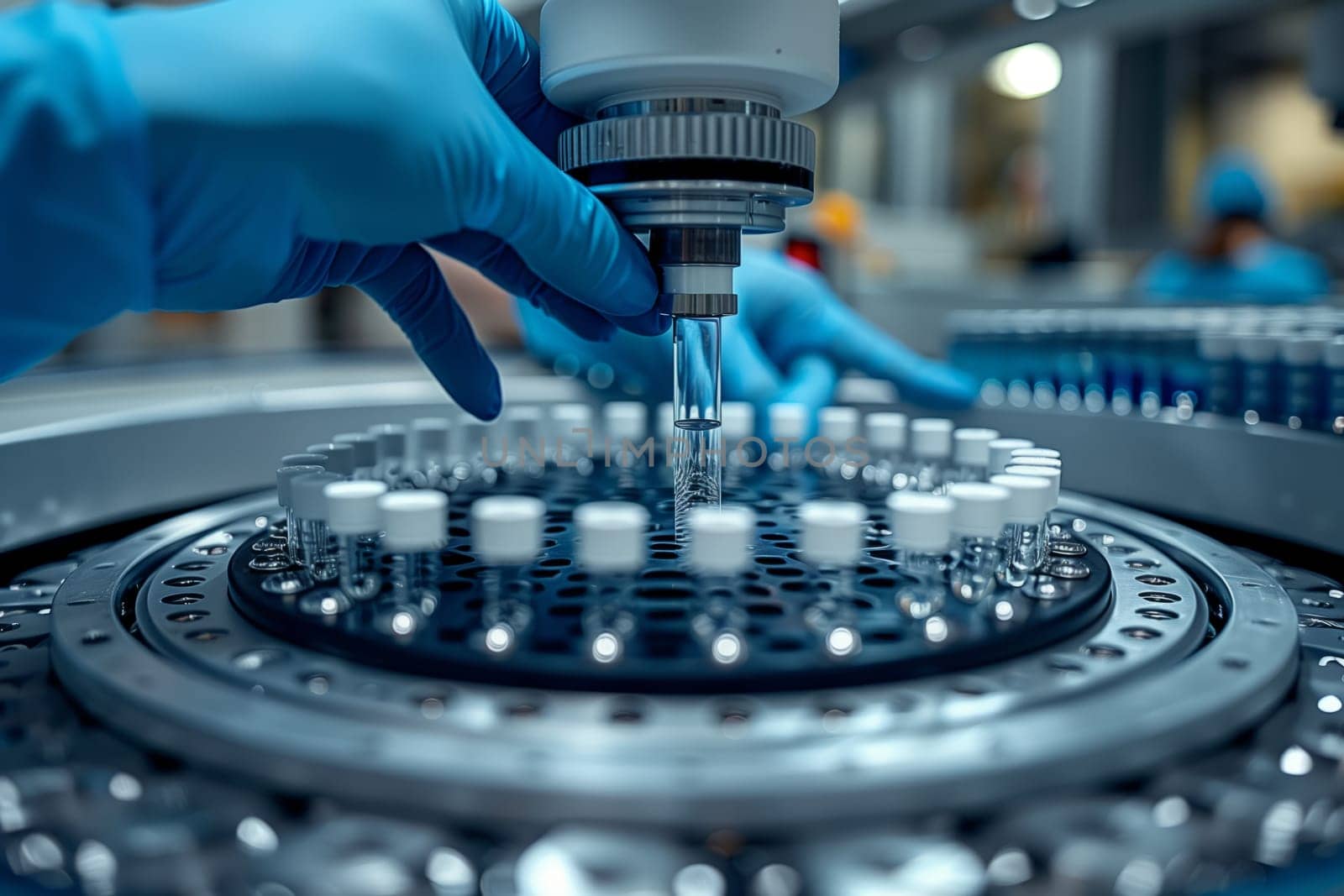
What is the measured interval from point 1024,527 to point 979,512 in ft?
0.30

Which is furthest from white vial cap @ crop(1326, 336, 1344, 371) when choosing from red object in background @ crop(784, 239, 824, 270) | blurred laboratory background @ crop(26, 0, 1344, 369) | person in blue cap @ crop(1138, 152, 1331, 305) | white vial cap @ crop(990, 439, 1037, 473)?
person in blue cap @ crop(1138, 152, 1331, 305)

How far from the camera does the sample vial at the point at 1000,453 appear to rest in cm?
68

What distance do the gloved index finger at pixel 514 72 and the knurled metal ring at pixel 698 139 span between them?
0.16m

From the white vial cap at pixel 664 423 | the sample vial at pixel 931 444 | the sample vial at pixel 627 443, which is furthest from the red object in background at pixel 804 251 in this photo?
the sample vial at pixel 931 444

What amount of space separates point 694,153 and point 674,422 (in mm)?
176

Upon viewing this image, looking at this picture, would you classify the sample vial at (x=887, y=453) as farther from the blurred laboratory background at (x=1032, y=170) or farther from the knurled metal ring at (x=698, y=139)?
the blurred laboratory background at (x=1032, y=170)

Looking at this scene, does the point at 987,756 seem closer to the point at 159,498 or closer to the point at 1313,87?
the point at 159,498

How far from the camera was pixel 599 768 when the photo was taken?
1.09 ft

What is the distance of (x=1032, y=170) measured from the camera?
5781 mm

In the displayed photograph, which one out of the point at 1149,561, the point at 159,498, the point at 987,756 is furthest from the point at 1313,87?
the point at 159,498

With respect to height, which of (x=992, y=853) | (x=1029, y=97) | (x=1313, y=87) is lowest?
(x=992, y=853)

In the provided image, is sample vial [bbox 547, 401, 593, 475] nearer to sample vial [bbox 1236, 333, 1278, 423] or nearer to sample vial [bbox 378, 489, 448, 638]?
sample vial [bbox 378, 489, 448, 638]

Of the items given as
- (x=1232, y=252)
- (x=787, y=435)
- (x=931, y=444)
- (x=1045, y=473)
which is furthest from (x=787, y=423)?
(x=1232, y=252)

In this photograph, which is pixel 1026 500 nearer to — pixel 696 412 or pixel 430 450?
pixel 696 412
